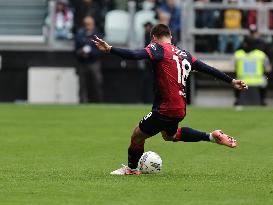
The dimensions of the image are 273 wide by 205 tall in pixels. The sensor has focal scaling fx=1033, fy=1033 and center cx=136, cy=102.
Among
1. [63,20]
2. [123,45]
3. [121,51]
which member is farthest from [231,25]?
[121,51]

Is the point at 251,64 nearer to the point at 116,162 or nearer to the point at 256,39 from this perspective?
the point at 256,39

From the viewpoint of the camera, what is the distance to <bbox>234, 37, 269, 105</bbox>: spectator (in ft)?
93.2

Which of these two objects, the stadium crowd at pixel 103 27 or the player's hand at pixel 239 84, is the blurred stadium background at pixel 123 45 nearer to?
the stadium crowd at pixel 103 27

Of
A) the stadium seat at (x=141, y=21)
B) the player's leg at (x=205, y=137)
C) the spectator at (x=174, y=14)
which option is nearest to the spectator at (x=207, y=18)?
the spectator at (x=174, y=14)

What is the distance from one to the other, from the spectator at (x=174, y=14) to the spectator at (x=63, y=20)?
9.77 ft

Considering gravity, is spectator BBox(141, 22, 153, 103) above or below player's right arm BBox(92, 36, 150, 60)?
below

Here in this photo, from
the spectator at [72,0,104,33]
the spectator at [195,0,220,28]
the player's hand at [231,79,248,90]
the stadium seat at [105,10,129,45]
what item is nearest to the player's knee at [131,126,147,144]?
the player's hand at [231,79,248,90]

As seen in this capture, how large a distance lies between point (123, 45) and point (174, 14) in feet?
6.81

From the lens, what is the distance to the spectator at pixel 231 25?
29550mm

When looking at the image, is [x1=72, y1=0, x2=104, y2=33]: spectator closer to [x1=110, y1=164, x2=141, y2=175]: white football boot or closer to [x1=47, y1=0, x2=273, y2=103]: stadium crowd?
[x1=47, y1=0, x2=273, y2=103]: stadium crowd

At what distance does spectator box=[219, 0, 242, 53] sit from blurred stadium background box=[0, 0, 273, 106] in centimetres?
6

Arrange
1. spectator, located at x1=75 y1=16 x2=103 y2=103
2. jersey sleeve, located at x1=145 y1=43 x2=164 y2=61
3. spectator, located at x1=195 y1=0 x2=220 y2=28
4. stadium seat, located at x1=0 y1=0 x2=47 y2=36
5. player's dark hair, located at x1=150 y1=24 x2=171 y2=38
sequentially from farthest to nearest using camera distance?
stadium seat, located at x1=0 y1=0 x2=47 y2=36 → spectator, located at x1=195 y1=0 x2=220 y2=28 → spectator, located at x1=75 y1=16 x2=103 y2=103 → player's dark hair, located at x1=150 y1=24 x2=171 y2=38 → jersey sleeve, located at x1=145 y1=43 x2=164 y2=61

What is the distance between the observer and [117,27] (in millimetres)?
30625

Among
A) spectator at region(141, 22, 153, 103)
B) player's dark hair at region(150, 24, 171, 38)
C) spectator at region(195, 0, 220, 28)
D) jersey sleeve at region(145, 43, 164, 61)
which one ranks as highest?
player's dark hair at region(150, 24, 171, 38)
